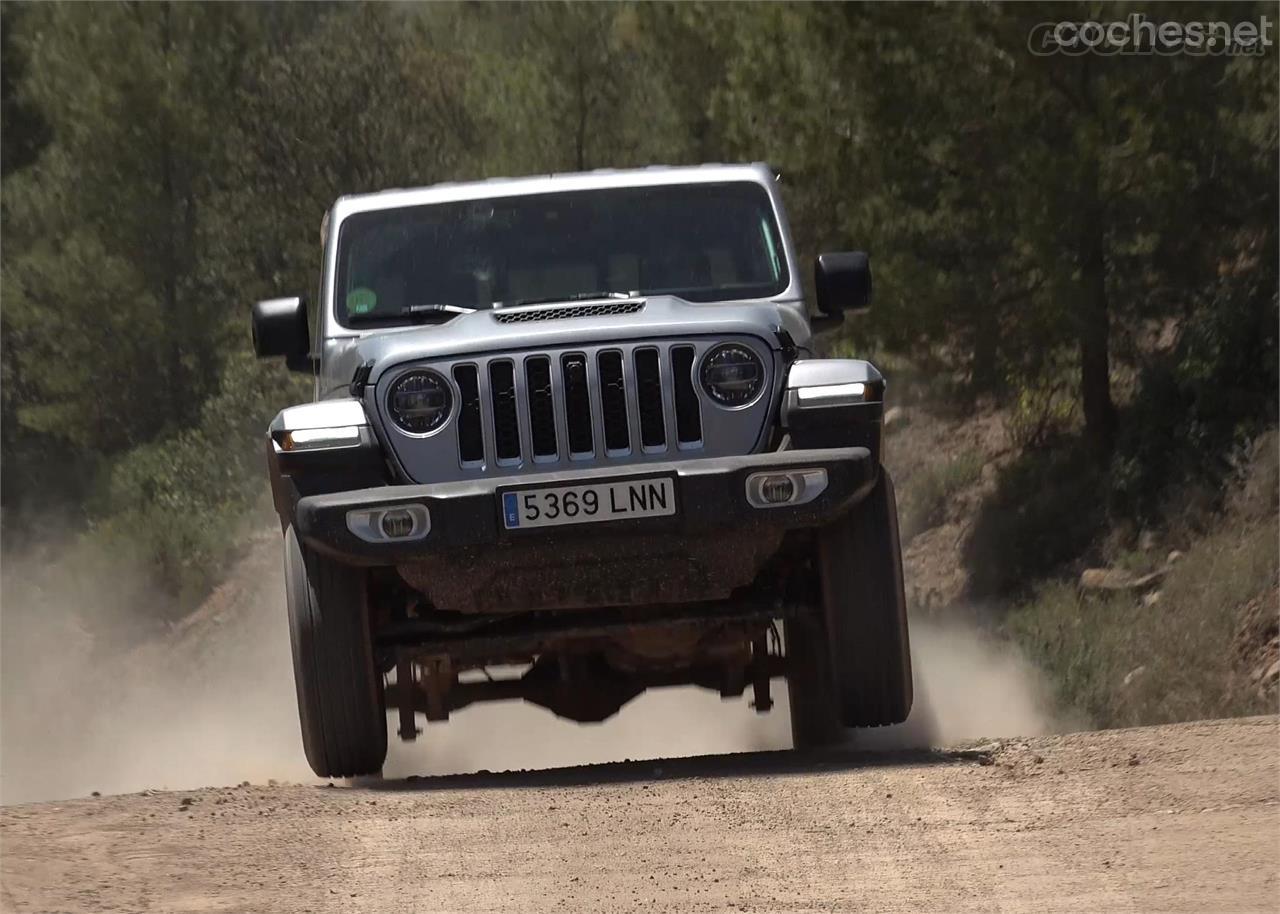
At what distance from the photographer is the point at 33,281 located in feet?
100

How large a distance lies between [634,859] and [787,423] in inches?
77.1

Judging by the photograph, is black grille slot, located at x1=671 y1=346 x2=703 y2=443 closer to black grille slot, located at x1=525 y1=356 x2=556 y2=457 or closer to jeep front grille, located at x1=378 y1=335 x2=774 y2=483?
jeep front grille, located at x1=378 y1=335 x2=774 y2=483

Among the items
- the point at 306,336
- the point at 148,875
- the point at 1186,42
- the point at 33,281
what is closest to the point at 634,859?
the point at 148,875

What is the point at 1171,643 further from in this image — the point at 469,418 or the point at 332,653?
the point at 332,653

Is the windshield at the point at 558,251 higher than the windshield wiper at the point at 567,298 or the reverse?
higher

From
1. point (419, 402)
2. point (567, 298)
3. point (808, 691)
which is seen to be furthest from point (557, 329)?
point (808, 691)

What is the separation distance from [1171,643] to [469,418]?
7.58 metres

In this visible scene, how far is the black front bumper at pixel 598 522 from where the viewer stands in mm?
6590

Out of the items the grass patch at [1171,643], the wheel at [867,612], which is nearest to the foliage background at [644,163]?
the grass patch at [1171,643]

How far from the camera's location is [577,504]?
6.64 meters

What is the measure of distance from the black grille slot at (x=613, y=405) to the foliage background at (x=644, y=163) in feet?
32.5

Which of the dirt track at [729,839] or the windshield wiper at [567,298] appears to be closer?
the dirt track at [729,839]

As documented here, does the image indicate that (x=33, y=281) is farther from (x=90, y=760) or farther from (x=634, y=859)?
(x=634, y=859)

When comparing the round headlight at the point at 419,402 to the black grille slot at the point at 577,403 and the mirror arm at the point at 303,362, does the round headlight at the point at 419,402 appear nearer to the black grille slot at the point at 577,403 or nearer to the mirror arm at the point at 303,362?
the black grille slot at the point at 577,403
